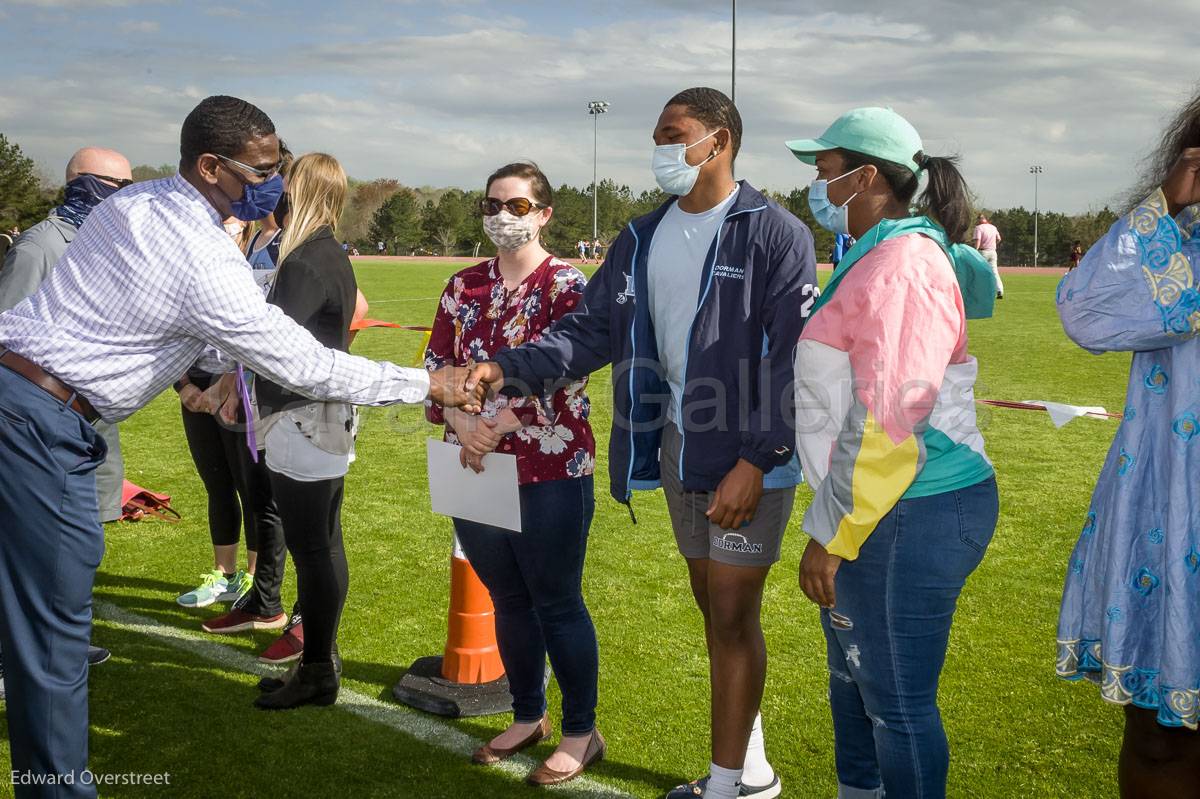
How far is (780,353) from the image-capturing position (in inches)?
120

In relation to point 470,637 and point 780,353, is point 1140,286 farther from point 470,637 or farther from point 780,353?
point 470,637

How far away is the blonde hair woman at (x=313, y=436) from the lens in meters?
4.00

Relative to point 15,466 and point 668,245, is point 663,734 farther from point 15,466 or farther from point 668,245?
point 15,466

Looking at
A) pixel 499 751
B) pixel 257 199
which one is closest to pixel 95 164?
pixel 257 199

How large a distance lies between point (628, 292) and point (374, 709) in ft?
6.94

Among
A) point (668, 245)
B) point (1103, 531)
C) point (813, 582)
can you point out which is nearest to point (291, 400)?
point (668, 245)

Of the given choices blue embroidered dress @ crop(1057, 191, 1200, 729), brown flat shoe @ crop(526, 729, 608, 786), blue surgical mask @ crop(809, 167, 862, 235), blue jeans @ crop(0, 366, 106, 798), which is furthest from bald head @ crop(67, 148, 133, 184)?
blue embroidered dress @ crop(1057, 191, 1200, 729)

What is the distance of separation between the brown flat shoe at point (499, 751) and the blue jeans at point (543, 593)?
2.4 inches

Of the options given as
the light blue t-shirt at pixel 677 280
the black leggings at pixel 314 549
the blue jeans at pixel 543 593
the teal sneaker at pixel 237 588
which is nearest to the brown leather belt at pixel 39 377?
the black leggings at pixel 314 549

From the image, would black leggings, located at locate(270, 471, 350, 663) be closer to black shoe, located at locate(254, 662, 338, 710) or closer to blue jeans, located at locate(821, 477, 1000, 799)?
black shoe, located at locate(254, 662, 338, 710)

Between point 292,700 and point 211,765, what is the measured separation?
0.50m

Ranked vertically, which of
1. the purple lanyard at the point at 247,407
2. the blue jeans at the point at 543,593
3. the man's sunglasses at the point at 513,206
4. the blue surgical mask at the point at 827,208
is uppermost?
the man's sunglasses at the point at 513,206

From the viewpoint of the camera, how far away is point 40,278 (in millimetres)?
4445

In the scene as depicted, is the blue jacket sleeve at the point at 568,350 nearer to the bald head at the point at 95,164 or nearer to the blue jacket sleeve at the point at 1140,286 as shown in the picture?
the blue jacket sleeve at the point at 1140,286
